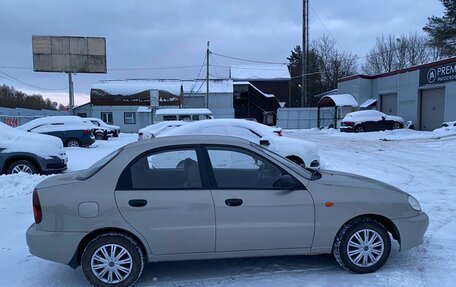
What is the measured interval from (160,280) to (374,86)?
130 ft

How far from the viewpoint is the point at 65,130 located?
19.2 meters

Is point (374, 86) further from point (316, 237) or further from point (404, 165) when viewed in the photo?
point (316, 237)

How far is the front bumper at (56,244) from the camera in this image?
3.96m

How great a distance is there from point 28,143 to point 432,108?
30.3 m

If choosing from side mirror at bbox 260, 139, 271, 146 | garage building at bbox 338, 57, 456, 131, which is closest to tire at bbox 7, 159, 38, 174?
side mirror at bbox 260, 139, 271, 146

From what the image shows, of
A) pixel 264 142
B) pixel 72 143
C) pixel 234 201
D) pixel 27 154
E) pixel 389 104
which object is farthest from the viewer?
pixel 389 104

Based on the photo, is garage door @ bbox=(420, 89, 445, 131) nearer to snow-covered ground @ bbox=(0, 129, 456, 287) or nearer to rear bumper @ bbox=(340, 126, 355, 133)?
rear bumper @ bbox=(340, 126, 355, 133)

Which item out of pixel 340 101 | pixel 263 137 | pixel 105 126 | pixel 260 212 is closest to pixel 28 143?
pixel 263 137

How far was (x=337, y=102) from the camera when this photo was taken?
4066cm

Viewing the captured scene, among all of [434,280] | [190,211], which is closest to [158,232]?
[190,211]

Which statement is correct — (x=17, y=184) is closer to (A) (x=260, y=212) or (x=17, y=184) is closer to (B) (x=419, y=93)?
(A) (x=260, y=212)

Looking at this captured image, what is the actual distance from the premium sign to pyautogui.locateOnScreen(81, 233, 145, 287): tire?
30276mm

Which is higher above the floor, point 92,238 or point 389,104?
point 389,104

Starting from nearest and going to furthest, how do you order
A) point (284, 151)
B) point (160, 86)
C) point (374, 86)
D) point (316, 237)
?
point (316, 237)
point (284, 151)
point (374, 86)
point (160, 86)
